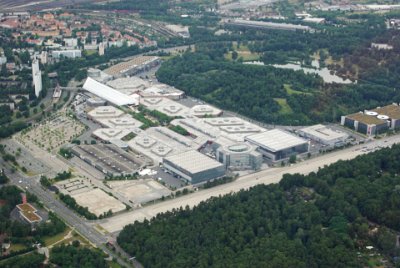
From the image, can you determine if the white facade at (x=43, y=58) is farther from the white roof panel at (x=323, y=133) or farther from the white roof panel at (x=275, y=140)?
the white roof panel at (x=323, y=133)

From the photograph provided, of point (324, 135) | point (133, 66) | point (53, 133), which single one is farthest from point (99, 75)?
point (324, 135)

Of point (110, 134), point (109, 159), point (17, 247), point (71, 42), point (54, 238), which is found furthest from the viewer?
point (71, 42)

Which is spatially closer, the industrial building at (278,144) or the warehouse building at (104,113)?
the industrial building at (278,144)

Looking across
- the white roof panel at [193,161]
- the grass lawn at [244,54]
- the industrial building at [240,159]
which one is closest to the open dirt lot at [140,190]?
the white roof panel at [193,161]

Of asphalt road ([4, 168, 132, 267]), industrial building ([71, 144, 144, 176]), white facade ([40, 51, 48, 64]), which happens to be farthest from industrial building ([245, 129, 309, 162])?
white facade ([40, 51, 48, 64])

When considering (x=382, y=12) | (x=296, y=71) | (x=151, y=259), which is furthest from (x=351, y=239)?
(x=382, y=12)

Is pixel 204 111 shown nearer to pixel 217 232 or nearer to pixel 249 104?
pixel 249 104

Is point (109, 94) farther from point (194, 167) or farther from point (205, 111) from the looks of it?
point (194, 167)
